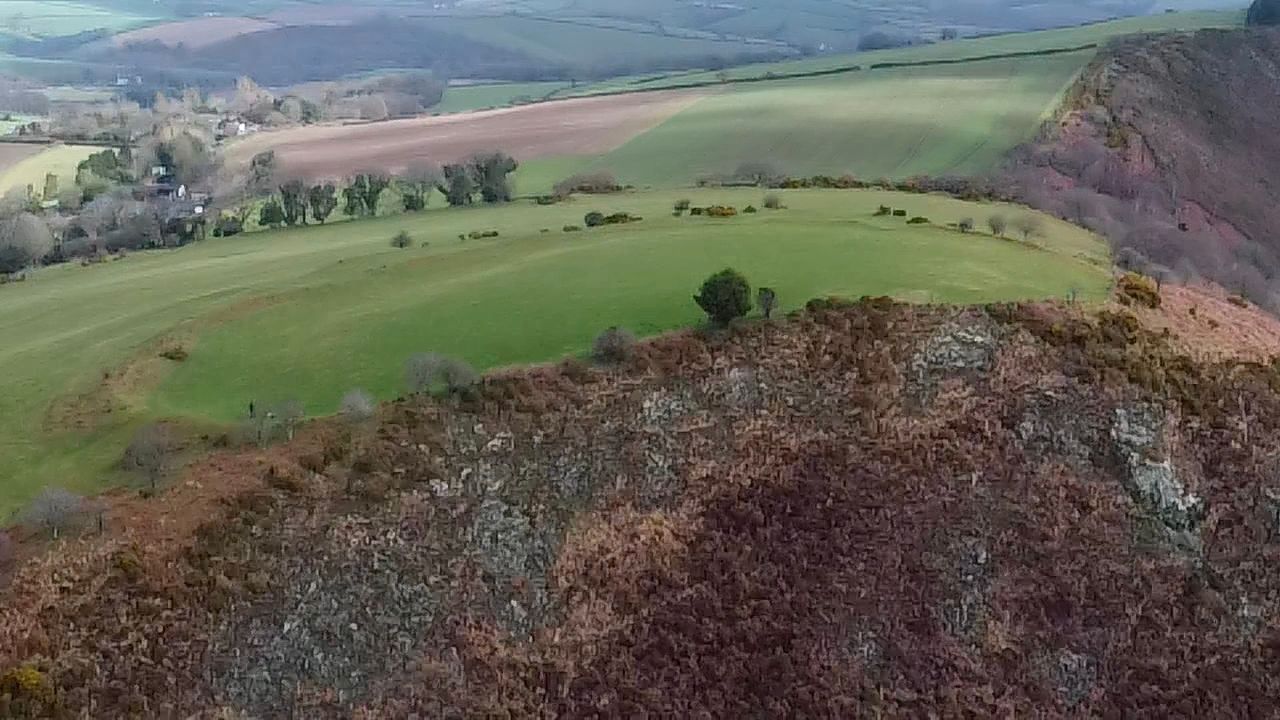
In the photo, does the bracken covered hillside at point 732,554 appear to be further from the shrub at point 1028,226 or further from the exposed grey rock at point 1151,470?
the shrub at point 1028,226

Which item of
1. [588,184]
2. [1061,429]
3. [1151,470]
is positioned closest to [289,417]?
[1061,429]

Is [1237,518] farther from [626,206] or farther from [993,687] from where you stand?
[626,206]

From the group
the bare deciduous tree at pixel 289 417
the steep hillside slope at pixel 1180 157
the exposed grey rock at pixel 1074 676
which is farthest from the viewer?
the steep hillside slope at pixel 1180 157

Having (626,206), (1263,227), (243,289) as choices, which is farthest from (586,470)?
(1263,227)

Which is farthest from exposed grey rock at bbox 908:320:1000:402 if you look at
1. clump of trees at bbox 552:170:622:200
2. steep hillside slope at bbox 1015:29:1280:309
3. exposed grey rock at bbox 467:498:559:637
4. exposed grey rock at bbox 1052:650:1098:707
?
clump of trees at bbox 552:170:622:200

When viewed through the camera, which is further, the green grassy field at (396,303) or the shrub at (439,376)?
the green grassy field at (396,303)

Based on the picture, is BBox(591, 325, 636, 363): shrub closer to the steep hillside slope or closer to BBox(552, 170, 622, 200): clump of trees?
the steep hillside slope

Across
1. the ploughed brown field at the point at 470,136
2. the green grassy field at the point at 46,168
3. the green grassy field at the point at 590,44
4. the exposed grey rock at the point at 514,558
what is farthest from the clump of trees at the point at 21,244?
the green grassy field at the point at 590,44
